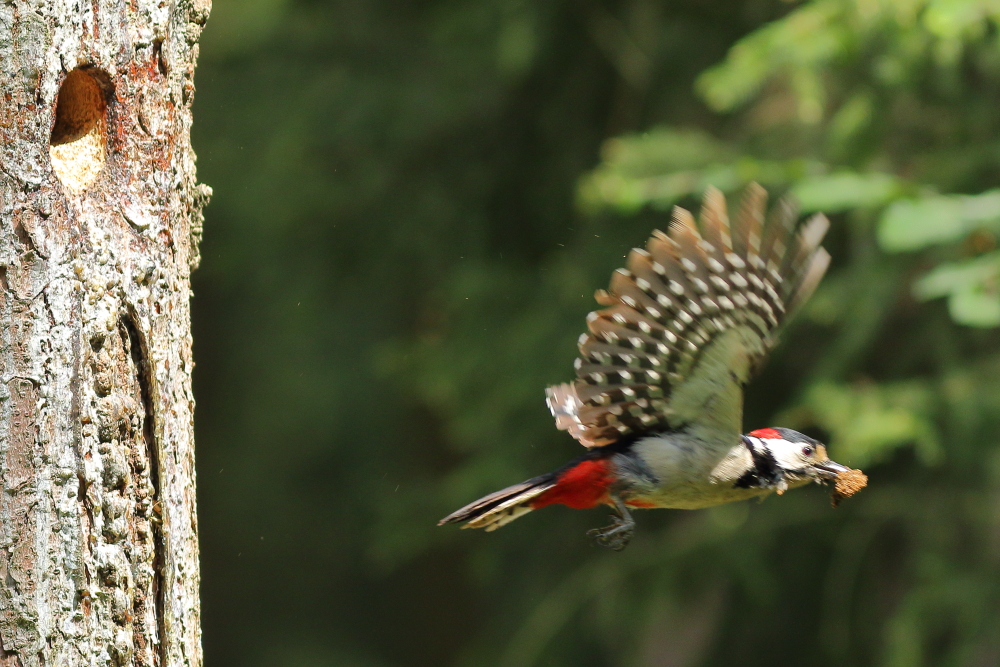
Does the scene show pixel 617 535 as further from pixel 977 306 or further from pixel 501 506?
pixel 977 306

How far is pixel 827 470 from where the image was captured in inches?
99.2

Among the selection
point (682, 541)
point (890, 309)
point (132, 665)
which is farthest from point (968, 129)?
point (132, 665)

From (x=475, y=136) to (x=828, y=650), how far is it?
3386 mm

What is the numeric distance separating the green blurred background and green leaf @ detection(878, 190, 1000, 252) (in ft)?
0.05

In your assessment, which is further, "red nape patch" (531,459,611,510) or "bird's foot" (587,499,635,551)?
"red nape patch" (531,459,611,510)

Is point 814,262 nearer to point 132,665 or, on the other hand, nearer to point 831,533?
point 132,665

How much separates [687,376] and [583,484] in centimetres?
38

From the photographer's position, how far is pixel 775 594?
5203 mm

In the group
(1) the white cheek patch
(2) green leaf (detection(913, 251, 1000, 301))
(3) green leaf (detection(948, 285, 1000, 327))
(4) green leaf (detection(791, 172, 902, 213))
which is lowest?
(1) the white cheek patch

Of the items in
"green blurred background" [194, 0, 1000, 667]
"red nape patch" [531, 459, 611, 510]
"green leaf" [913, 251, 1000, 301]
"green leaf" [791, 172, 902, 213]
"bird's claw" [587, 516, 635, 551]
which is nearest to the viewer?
"bird's claw" [587, 516, 635, 551]

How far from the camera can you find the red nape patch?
2568mm

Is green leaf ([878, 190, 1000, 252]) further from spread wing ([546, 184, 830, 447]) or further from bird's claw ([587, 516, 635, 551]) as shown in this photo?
bird's claw ([587, 516, 635, 551])

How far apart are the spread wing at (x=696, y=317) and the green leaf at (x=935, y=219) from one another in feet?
3.05

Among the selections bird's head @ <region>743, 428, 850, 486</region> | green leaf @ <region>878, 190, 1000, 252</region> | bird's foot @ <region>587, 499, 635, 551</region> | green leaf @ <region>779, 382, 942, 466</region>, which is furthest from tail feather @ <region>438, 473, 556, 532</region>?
green leaf @ <region>779, 382, 942, 466</region>
